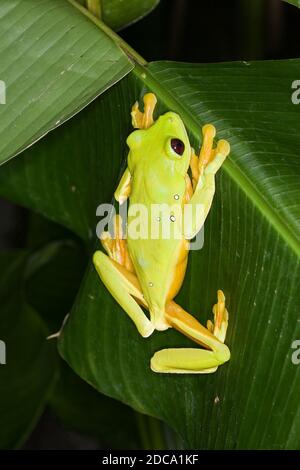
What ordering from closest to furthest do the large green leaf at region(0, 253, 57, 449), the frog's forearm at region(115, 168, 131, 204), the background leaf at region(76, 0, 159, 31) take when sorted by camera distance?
the frog's forearm at region(115, 168, 131, 204) < the background leaf at region(76, 0, 159, 31) < the large green leaf at region(0, 253, 57, 449)

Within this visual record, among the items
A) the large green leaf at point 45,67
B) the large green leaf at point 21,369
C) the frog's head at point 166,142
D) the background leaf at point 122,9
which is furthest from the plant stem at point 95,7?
the large green leaf at point 21,369

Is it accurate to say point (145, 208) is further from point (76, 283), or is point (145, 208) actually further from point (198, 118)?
point (76, 283)

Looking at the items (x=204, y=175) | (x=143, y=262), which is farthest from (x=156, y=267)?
(x=204, y=175)

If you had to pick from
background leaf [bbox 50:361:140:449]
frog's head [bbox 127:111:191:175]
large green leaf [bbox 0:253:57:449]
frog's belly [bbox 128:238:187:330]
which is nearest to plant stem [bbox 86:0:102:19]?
frog's head [bbox 127:111:191:175]

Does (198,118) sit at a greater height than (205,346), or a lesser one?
greater

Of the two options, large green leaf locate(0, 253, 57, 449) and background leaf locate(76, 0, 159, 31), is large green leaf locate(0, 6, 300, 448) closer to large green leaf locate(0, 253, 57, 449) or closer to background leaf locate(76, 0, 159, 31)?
background leaf locate(76, 0, 159, 31)
